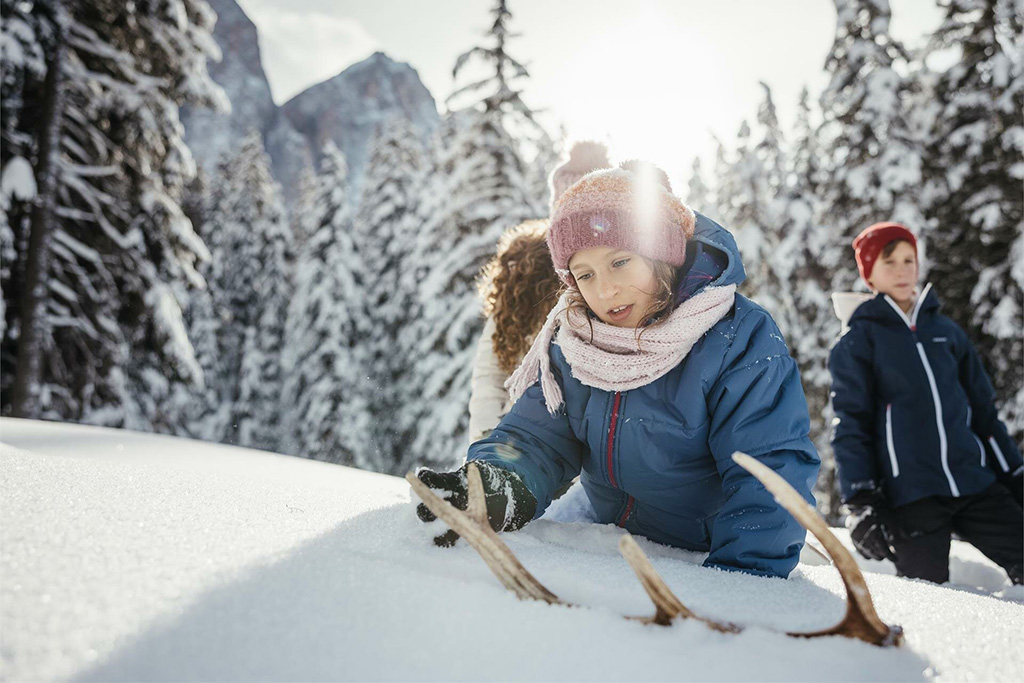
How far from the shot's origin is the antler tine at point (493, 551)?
109cm

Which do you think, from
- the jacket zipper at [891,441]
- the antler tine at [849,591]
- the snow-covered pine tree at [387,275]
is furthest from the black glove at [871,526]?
the snow-covered pine tree at [387,275]

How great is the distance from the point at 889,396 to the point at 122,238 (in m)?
10.0

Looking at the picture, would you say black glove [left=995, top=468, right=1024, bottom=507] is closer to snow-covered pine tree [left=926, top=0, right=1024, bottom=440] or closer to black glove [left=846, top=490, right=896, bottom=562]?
black glove [left=846, top=490, right=896, bottom=562]

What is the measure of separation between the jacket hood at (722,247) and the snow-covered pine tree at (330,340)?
2041 cm

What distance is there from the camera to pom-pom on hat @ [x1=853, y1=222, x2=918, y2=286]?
3555mm

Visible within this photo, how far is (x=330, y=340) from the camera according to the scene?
21828 mm

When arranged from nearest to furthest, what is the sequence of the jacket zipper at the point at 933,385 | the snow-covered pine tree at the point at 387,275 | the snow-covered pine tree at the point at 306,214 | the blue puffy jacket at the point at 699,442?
the blue puffy jacket at the point at 699,442
the jacket zipper at the point at 933,385
the snow-covered pine tree at the point at 387,275
the snow-covered pine tree at the point at 306,214

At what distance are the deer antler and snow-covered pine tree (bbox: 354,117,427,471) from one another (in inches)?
823

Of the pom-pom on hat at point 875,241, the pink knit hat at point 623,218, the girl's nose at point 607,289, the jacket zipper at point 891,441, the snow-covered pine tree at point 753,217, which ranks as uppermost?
the snow-covered pine tree at point 753,217

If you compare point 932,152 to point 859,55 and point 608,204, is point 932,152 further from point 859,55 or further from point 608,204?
→ point 608,204

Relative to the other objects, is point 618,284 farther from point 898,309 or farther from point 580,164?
point 898,309

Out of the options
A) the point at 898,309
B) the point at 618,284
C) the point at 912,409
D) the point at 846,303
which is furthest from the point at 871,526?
the point at 618,284

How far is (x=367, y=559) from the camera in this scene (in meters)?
1.17

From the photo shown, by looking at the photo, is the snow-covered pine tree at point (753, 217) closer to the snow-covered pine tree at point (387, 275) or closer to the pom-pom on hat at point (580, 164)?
the snow-covered pine tree at point (387, 275)
